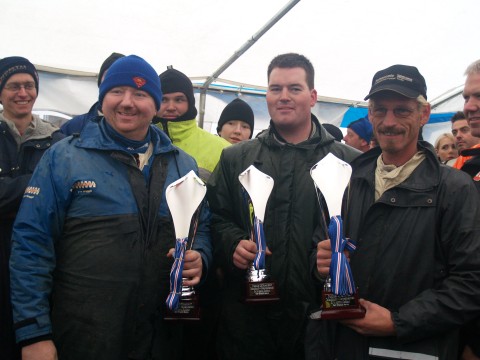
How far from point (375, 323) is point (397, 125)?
0.98 metres

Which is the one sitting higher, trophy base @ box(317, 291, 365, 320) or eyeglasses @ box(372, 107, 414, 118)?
eyeglasses @ box(372, 107, 414, 118)

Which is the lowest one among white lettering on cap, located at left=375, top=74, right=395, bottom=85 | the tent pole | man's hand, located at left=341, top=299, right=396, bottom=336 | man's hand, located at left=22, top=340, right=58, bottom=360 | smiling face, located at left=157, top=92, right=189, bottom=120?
man's hand, located at left=22, top=340, right=58, bottom=360

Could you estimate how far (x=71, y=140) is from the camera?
2.09m

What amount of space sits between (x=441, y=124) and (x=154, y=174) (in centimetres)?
608

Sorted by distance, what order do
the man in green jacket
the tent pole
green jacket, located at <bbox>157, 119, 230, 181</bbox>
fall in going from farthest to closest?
1. the tent pole
2. green jacket, located at <bbox>157, 119, 230, 181</bbox>
3. the man in green jacket

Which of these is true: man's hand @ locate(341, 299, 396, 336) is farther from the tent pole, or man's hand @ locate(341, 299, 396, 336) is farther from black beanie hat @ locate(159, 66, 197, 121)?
the tent pole

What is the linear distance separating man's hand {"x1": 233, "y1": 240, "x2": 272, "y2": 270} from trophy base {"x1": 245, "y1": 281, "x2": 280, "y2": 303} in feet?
0.40

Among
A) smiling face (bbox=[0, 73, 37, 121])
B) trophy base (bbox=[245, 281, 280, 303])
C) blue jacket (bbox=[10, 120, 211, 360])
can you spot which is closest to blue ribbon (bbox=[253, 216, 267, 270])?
trophy base (bbox=[245, 281, 280, 303])

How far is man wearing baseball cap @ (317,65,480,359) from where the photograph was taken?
1632 mm

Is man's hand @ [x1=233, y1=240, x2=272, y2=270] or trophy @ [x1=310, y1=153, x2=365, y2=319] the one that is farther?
man's hand @ [x1=233, y1=240, x2=272, y2=270]

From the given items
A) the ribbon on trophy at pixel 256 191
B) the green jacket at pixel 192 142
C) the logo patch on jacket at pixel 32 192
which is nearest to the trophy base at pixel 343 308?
the ribbon on trophy at pixel 256 191

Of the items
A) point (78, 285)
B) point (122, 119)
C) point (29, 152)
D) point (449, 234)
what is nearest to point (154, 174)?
point (122, 119)

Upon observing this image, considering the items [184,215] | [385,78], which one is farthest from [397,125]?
[184,215]

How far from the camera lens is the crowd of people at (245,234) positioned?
174 centimetres
